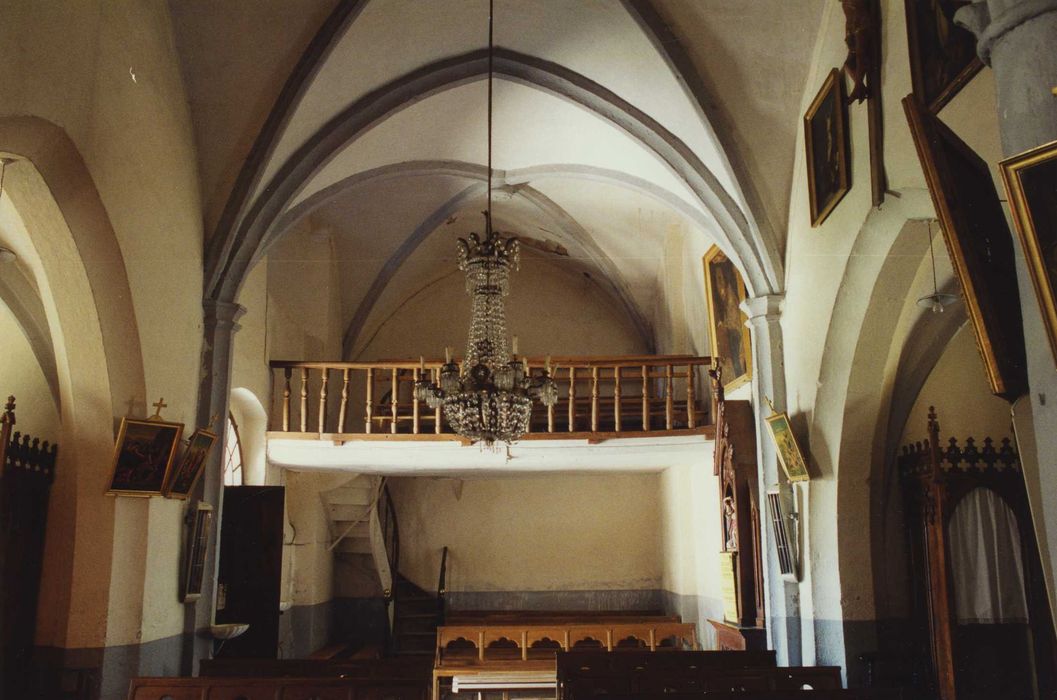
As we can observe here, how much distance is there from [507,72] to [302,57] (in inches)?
83.4

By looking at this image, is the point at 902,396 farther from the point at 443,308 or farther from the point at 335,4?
the point at 443,308

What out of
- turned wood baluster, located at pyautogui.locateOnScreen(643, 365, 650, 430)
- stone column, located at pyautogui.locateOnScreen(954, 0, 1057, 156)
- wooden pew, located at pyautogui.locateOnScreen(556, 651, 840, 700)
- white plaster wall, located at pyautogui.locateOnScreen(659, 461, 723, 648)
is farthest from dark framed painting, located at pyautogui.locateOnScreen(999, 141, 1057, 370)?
white plaster wall, located at pyautogui.locateOnScreen(659, 461, 723, 648)

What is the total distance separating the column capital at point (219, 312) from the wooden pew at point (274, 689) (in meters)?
3.56

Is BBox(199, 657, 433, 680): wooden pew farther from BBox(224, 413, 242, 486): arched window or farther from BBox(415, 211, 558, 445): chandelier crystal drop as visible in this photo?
BBox(224, 413, 242, 486): arched window

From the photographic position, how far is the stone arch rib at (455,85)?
9.00 meters

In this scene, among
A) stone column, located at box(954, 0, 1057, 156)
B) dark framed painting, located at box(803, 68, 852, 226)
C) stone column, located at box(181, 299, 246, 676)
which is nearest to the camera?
stone column, located at box(954, 0, 1057, 156)

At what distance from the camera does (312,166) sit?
933 cm

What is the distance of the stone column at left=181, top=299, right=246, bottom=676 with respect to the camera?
27.0ft

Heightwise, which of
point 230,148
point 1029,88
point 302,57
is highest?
point 302,57

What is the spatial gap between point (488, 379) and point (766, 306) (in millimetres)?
2992

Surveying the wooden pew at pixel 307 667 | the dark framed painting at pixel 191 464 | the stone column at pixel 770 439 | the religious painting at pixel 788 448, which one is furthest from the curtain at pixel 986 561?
the dark framed painting at pixel 191 464

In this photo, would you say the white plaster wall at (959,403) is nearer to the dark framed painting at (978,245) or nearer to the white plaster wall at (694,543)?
the white plaster wall at (694,543)

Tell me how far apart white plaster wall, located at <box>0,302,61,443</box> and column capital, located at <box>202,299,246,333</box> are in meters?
1.48

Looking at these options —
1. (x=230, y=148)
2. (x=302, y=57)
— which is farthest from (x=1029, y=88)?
(x=230, y=148)
